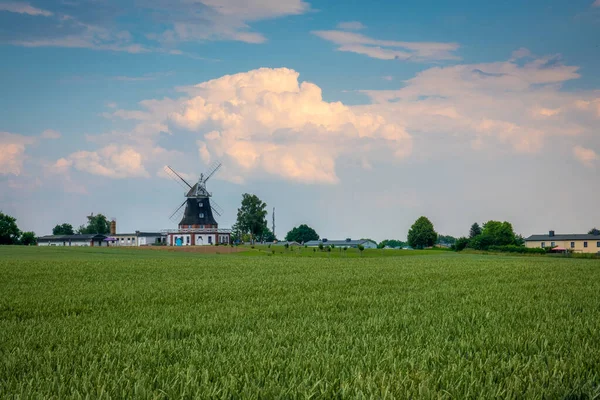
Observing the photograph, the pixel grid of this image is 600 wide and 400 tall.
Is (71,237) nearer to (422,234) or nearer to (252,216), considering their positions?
(252,216)

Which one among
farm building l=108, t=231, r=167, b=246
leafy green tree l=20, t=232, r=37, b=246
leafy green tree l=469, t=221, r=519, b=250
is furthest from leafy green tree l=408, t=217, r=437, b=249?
leafy green tree l=20, t=232, r=37, b=246

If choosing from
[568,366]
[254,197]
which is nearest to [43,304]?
[568,366]

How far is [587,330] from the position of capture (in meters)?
10.5

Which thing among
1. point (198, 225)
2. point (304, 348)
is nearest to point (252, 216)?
point (198, 225)

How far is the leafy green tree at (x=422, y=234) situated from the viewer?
175 meters

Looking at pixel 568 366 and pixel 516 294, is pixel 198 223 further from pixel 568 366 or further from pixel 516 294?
pixel 568 366

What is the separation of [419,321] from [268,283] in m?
12.6

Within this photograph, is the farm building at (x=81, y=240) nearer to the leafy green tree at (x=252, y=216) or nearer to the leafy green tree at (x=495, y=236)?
the leafy green tree at (x=252, y=216)

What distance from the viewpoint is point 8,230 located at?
15150 cm

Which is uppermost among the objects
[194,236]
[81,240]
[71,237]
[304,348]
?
[194,236]

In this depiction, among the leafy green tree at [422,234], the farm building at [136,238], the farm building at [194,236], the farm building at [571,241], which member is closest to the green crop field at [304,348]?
the farm building at [194,236]

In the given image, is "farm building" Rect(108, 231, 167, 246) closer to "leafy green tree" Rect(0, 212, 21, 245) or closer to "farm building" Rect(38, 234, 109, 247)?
"farm building" Rect(38, 234, 109, 247)

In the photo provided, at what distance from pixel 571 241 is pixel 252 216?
95.1m

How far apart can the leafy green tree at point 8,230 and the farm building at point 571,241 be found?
153 metres
